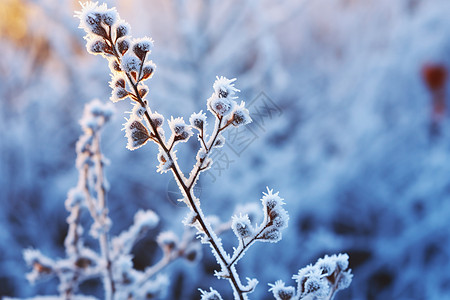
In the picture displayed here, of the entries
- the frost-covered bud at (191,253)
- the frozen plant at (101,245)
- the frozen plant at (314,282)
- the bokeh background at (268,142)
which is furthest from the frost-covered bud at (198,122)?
the bokeh background at (268,142)

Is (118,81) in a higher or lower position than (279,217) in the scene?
higher

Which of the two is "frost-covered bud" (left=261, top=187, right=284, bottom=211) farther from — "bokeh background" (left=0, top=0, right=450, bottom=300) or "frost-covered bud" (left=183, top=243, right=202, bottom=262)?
"bokeh background" (left=0, top=0, right=450, bottom=300)

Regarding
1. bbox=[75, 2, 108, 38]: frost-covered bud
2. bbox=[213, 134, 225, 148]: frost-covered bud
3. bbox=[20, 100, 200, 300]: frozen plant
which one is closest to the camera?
bbox=[75, 2, 108, 38]: frost-covered bud

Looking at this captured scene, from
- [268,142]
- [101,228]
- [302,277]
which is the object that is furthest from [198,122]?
[268,142]

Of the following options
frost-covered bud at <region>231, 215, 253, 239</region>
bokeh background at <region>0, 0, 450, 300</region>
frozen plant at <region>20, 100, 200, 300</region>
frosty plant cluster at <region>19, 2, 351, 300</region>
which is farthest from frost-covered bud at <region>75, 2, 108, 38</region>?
bokeh background at <region>0, 0, 450, 300</region>

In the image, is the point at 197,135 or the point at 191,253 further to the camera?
the point at 191,253

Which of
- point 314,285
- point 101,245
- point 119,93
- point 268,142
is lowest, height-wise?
point 314,285

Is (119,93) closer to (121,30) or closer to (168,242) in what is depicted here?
(121,30)

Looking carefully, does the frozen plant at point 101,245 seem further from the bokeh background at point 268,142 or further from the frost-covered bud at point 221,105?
the bokeh background at point 268,142
